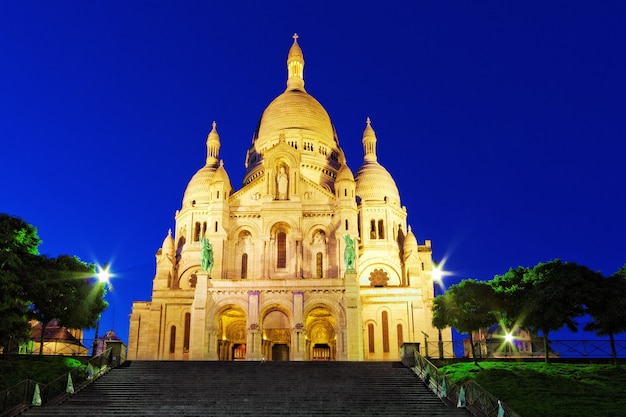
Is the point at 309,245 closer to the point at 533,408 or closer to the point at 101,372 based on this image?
the point at 101,372

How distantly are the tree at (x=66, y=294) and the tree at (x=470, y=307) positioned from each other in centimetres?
2563

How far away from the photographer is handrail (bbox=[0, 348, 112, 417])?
97.0 feet

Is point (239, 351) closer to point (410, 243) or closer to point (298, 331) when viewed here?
point (298, 331)

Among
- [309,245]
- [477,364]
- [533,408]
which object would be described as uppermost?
[309,245]

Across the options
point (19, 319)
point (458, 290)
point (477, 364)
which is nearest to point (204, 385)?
point (19, 319)

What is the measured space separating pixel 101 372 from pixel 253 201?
1132 inches

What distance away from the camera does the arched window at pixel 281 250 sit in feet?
206

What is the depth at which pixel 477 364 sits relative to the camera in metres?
40.4

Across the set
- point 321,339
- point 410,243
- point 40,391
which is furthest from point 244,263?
point 40,391

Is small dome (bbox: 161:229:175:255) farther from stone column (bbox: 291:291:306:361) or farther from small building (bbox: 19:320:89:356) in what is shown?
stone column (bbox: 291:291:306:361)

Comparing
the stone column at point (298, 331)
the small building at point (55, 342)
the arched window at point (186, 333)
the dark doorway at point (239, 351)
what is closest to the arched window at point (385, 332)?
the stone column at point (298, 331)

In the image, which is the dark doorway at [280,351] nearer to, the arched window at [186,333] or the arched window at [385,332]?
the arched window at [385,332]

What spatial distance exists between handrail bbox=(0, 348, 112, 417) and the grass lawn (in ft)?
66.4

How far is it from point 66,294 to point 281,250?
2306 centimetres
